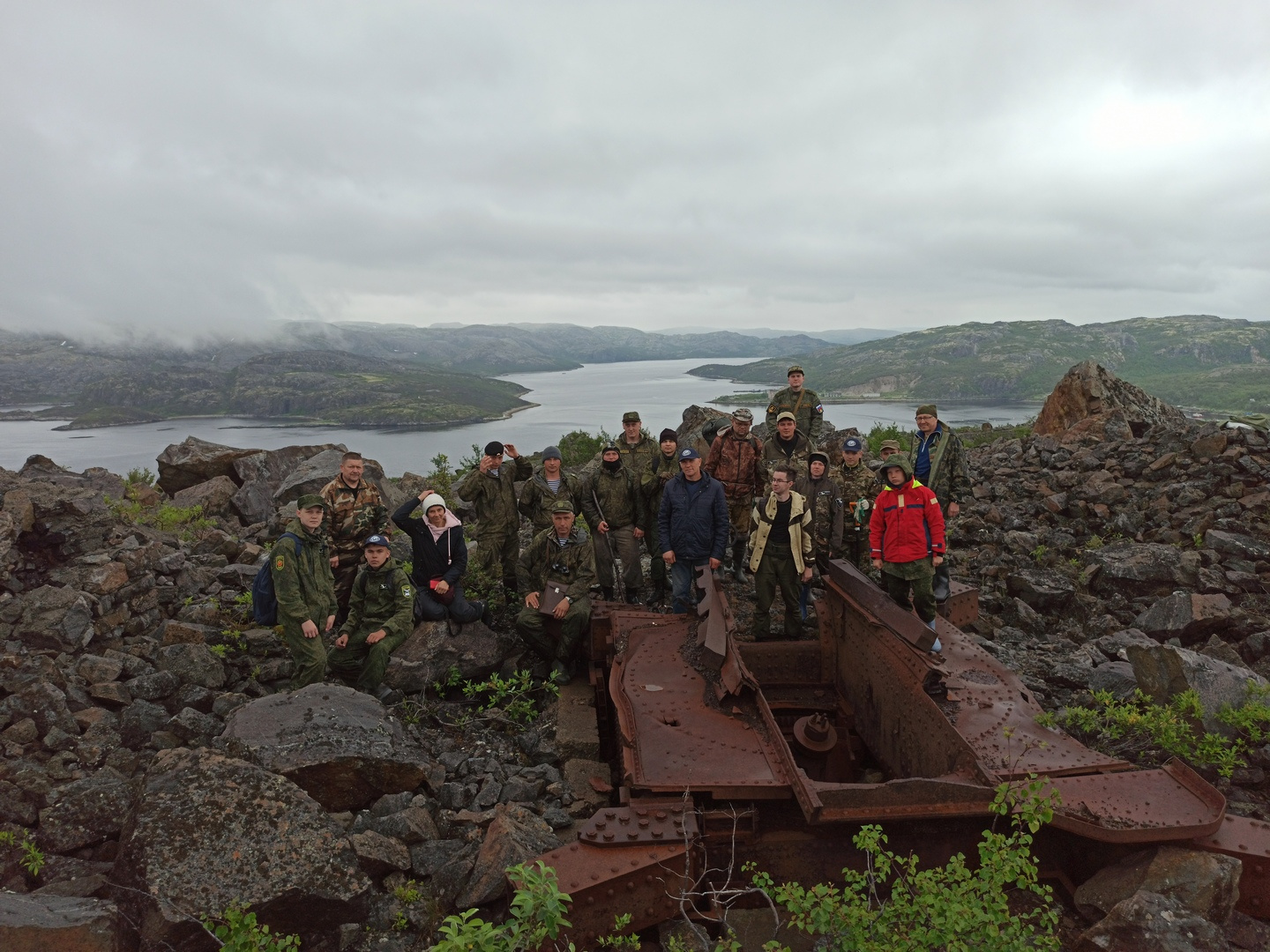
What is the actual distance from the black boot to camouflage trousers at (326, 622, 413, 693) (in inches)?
177

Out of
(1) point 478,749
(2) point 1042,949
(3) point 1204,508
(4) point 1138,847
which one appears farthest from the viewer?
(3) point 1204,508

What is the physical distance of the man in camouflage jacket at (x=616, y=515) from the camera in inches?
307

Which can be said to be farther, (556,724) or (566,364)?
(566,364)

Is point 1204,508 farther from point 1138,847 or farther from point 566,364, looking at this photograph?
point 566,364

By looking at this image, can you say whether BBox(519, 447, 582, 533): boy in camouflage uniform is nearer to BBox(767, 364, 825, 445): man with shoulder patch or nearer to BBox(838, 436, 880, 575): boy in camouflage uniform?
BBox(767, 364, 825, 445): man with shoulder patch

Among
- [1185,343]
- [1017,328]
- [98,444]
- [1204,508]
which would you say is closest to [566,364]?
[1017,328]

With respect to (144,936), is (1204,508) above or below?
above

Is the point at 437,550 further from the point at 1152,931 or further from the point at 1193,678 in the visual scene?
the point at 1193,678

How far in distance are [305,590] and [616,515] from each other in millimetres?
3573

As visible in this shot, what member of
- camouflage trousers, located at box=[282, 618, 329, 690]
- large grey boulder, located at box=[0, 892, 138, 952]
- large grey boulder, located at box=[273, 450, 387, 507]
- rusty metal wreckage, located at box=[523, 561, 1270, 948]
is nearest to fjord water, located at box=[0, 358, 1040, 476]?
large grey boulder, located at box=[273, 450, 387, 507]

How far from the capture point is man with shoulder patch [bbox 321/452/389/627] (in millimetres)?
6512

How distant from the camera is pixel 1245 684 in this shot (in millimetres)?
5031

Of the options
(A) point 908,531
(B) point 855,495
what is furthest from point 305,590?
(B) point 855,495

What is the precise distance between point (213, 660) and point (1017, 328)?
157 metres
